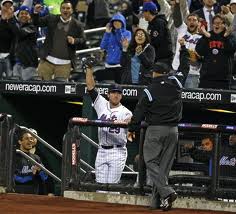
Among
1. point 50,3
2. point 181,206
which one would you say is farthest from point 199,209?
point 50,3

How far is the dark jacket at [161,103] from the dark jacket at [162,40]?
11.1ft

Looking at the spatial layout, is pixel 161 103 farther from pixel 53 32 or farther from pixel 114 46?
pixel 53 32

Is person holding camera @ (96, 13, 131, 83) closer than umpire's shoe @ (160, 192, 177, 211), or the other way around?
umpire's shoe @ (160, 192, 177, 211)

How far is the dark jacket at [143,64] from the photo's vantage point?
14.1 metres

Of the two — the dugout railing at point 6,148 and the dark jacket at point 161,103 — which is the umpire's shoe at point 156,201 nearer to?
the dark jacket at point 161,103

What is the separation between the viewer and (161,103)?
1123 cm

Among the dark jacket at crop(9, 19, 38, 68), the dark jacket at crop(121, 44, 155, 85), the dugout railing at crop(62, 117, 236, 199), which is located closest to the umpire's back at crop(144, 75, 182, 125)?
the dugout railing at crop(62, 117, 236, 199)

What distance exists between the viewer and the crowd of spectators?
46.3 ft

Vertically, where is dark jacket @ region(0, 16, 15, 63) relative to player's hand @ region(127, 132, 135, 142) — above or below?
above

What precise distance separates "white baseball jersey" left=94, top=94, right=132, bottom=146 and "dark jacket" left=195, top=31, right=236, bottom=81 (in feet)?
6.30

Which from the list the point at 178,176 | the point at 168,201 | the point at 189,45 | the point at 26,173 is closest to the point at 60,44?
the point at 189,45

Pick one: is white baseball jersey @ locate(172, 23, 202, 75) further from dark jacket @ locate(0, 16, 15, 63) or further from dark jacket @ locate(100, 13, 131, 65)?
dark jacket @ locate(0, 16, 15, 63)

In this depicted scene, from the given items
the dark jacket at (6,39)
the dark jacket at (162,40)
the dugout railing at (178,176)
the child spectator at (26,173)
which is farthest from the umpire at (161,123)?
the dark jacket at (6,39)

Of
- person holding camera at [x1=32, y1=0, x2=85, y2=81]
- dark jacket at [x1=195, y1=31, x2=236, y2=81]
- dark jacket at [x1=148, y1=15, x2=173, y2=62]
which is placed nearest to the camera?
dark jacket at [x1=195, y1=31, x2=236, y2=81]
